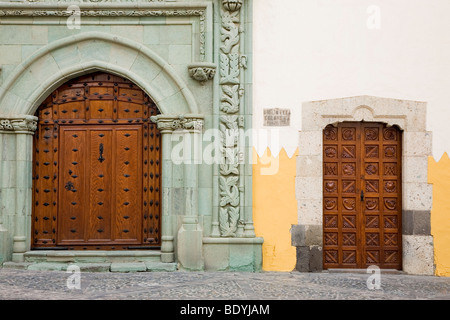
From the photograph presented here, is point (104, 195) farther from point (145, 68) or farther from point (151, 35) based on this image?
point (151, 35)

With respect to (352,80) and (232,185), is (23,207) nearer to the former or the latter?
(232,185)

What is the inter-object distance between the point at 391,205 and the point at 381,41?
2.20 meters

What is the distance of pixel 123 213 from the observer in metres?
6.92

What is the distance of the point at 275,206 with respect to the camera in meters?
6.75

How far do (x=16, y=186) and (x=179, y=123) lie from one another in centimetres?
232

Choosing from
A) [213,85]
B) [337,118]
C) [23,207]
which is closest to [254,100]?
[213,85]

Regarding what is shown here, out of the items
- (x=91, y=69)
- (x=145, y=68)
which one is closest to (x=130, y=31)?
(x=145, y=68)

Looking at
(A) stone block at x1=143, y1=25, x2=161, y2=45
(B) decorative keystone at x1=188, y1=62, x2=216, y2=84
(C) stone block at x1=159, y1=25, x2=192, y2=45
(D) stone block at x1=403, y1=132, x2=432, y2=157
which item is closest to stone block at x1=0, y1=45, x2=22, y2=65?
(A) stone block at x1=143, y1=25, x2=161, y2=45

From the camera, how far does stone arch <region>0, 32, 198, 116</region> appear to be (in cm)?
675

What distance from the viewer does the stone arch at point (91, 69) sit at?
675 centimetres

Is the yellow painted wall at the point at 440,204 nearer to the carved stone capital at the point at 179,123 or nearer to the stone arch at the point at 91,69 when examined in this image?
the carved stone capital at the point at 179,123

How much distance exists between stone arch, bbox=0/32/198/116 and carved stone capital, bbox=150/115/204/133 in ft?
0.29

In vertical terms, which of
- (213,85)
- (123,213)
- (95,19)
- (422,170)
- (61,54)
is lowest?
(123,213)

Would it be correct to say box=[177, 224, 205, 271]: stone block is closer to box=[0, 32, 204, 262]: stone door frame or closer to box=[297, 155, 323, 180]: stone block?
box=[0, 32, 204, 262]: stone door frame
